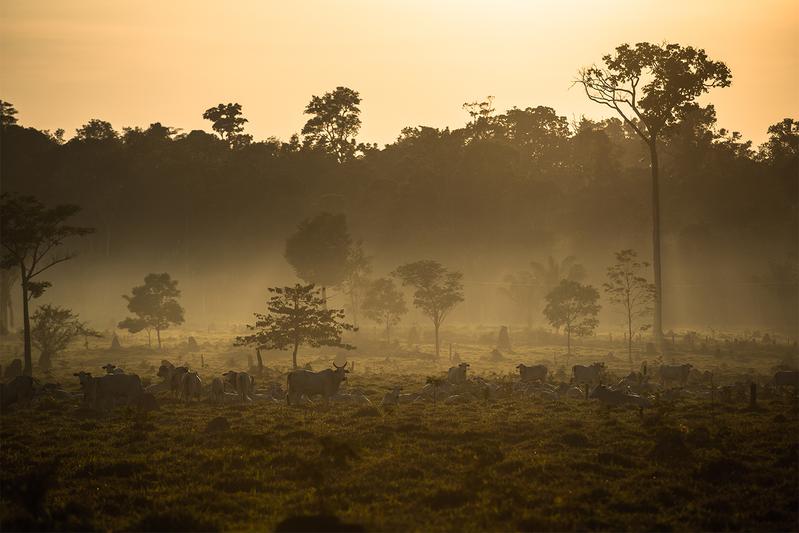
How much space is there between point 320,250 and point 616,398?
52.3m

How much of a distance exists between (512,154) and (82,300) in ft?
252

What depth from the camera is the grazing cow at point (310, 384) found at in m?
34.4

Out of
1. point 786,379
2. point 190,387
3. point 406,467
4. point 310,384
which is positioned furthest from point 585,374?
point 406,467

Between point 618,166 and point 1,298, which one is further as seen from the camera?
point 618,166

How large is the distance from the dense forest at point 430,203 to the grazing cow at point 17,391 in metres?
75.4

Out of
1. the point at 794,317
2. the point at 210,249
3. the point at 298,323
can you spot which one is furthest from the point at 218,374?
the point at 210,249

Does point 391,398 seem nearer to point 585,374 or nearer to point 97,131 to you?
point 585,374

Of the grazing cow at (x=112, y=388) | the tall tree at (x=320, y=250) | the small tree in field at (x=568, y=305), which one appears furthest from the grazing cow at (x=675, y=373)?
the tall tree at (x=320, y=250)

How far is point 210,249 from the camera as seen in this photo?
137 meters

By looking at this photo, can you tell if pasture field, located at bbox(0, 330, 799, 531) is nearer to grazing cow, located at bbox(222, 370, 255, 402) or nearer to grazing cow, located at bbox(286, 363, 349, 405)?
grazing cow, located at bbox(286, 363, 349, 405)

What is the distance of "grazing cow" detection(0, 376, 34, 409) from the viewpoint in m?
32.1

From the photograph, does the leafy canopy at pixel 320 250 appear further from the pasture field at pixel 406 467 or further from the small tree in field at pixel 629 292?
the pasture field at pixel 406 467

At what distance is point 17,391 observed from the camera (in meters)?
32.7

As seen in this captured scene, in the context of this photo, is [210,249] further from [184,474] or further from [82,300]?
[184,474]
